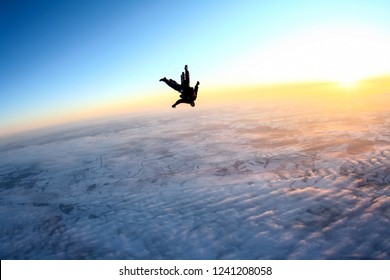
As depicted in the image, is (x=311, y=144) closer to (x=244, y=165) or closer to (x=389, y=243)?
(x=244, y=165)

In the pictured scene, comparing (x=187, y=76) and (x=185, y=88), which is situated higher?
(x=187, y=76)

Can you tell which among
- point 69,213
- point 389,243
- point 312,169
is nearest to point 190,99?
point 389,243

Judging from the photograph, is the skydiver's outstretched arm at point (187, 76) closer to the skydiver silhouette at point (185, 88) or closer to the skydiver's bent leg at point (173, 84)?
the skydiver silhouette at point (185, 88)

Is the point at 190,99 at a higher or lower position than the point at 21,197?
higher

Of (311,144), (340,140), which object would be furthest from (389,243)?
(340,140)

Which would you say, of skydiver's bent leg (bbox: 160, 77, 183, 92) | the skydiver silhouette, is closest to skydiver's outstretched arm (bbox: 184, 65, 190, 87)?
the skydiver silhouette

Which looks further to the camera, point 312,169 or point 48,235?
point 312,169

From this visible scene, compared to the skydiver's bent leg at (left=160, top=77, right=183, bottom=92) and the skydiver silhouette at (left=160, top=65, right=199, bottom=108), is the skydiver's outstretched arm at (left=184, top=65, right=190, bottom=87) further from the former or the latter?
the skydiver's bent leg at (left=160, top=77, right=183, bottom=92)

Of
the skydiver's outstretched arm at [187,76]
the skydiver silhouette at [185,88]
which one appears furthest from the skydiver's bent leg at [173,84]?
the skydiver's outstretched arm at [187,76]
